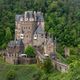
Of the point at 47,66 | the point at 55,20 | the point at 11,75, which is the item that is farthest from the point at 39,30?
the point at 55,20

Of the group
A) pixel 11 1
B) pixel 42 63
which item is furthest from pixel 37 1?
pixel 42 63

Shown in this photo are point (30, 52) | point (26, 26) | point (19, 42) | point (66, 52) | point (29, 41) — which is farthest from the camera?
point (66, 52)

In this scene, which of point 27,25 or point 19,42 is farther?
point 27,25

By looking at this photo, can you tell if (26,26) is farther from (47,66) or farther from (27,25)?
(47,66)

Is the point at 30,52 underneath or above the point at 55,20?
underneath

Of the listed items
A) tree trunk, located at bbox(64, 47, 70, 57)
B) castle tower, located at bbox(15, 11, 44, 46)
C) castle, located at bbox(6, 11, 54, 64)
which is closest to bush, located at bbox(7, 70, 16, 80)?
castle, located at bbox(6, 11, 54, 64)

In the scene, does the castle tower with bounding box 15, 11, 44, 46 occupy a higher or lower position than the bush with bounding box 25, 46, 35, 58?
higher

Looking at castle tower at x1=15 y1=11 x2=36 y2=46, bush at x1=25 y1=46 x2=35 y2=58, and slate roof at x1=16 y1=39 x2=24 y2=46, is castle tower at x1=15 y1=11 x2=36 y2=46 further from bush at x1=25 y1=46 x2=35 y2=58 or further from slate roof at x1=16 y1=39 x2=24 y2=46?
bush at x1=25 y1=46 x2=35 y2=58

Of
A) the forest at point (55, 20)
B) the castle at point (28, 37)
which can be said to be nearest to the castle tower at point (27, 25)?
the castle at point (28, 37)
